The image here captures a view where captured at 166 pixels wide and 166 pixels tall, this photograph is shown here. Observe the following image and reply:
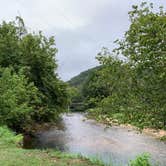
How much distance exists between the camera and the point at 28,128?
34.0 m

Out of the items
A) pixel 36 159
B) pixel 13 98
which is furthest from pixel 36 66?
pixel 36 159

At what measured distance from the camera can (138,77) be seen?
1037 centimetres

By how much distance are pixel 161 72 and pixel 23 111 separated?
19.4 metres

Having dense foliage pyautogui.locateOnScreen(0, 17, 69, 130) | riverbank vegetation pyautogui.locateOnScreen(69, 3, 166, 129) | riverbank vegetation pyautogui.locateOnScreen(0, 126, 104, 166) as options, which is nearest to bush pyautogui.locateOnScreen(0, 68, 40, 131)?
dense foliage pyautogui.locateOnScreen(0, 17, 69, 130)

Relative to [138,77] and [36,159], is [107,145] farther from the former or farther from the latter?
[138,77]

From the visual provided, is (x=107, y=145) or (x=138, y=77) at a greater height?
(x=138, y=77)

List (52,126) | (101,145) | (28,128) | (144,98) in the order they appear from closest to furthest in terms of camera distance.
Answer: (144,98) → (101,145) → (28,128) → (52,126)

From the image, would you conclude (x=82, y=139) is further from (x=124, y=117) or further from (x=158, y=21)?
(x=158, y=21)

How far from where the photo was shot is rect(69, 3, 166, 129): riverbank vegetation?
948 centimetres

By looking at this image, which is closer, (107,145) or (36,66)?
(107,145)

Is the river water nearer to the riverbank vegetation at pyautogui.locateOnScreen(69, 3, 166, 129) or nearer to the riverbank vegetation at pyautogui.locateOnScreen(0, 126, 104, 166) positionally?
the riverbank vegetation at pyautogui.locateOnScreen(0, 126, 104, 166)

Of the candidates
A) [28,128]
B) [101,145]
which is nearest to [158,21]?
[101,145]

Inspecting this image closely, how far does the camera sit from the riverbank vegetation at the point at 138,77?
9.48m

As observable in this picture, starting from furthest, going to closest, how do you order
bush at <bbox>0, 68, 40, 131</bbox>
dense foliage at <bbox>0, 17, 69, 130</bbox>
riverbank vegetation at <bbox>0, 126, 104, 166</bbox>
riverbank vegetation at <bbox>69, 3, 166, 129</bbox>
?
dense foliage at <bbox>0, 17, 69, 130</bbox>
bush at <bbox>0, 68, 40, 131</bbox>
riverbank vegetation at <bbox>0, 126, 104, 166</bbox>
riverbank vegetation at <bbox>69, 3, 166, 129</bbox>
